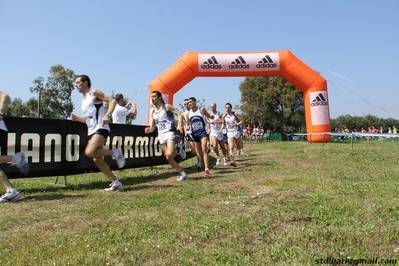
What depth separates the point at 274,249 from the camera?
2660 millimetres

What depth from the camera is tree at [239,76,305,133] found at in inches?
1718

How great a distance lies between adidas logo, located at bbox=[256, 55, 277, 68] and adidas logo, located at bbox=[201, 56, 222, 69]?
83.3 inches

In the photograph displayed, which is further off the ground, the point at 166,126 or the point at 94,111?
the point at 94,111

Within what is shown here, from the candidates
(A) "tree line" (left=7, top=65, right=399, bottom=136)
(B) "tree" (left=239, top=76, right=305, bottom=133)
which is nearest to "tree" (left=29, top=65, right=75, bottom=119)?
(A) "tree line" (left=7, top=65, right=399, bottom=136)

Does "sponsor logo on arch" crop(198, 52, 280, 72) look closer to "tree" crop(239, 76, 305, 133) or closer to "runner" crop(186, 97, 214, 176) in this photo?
"runner" crop(186, 97, 214, 176)

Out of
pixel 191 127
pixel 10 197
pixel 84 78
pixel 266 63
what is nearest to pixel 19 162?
pixel 10 197

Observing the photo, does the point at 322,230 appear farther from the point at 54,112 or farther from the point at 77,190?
the point at 54,112

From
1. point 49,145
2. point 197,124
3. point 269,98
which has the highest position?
point 269,98

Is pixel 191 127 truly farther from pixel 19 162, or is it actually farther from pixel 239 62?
pixel 239 62

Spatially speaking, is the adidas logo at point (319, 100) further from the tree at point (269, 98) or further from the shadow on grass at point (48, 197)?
the tree at point (269, 98)

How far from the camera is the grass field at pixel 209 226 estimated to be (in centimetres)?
260

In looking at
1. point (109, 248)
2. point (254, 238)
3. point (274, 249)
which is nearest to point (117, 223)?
point (109, 248)

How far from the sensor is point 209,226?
10.7 ft

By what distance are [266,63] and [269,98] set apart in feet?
89.7
